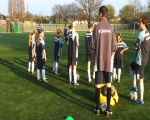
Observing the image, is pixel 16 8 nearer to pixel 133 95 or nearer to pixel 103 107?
pixel 133 95

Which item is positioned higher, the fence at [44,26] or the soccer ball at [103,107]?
the fence at [44,26]

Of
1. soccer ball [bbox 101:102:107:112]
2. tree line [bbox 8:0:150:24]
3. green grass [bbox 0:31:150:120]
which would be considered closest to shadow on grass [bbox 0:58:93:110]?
green grass [bbox 0:31:150:120]

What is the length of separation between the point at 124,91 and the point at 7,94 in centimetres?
374

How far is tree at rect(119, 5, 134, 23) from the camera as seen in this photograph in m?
72.6

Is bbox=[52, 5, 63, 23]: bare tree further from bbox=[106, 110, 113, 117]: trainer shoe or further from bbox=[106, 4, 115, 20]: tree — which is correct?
bbox=[106, 110, 113, 117]: trainer shoe

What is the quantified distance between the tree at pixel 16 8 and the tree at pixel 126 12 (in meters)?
33.9

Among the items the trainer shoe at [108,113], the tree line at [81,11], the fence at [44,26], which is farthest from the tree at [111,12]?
the trainer shoe at [108,113]

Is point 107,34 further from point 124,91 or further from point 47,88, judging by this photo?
point 47,88

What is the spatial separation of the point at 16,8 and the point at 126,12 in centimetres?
3885

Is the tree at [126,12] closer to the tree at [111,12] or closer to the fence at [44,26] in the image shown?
the tree at [111,12]

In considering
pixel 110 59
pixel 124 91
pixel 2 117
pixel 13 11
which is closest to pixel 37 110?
pixel 2 117

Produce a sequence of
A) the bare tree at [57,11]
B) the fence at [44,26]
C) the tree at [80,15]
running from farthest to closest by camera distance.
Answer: the bare tree at [57,11] → the tree at [80,15] → the fence at [44,26]

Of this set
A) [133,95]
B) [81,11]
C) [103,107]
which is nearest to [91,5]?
[81,11]

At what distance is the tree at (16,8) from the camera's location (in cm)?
7625
